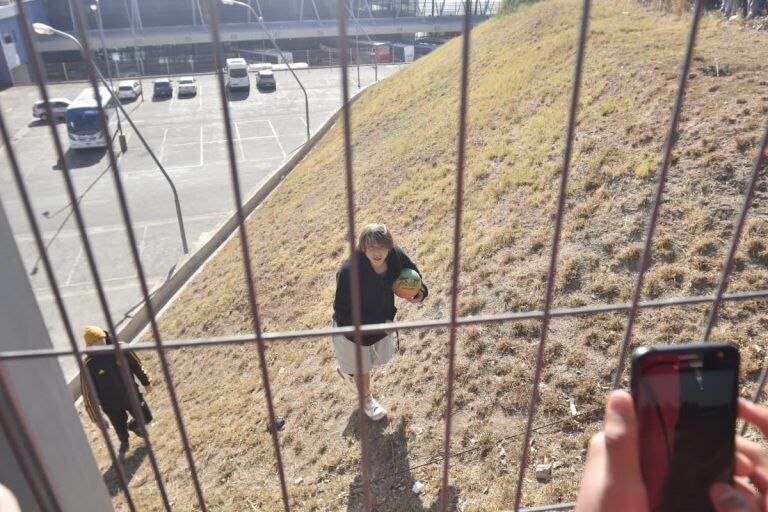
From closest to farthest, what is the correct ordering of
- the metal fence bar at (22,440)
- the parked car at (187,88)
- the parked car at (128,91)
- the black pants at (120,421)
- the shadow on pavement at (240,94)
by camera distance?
the metal fence bar at (22,440) < the black pants at (120,421) < the parked car at (128,91) < the shadow on pavement at (240,94) < the parked car at (187,88)

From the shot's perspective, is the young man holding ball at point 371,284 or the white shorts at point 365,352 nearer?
the young man holding ball at point 371,284

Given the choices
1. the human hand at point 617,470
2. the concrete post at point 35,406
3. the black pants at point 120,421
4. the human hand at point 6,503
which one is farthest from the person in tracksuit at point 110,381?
the human hand at point 617,470

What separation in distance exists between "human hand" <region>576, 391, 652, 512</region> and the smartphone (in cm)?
11

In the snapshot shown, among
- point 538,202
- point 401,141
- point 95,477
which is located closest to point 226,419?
point 95,477

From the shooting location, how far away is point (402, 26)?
4556 cm

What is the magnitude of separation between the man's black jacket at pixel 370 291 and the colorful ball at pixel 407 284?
0.04 metres

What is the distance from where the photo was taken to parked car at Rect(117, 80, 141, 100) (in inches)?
1177

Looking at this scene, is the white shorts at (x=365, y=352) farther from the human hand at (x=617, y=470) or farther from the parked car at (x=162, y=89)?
the parked car at (x=162, y=89)

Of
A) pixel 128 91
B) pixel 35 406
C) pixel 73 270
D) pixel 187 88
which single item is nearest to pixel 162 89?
pixel 187 88

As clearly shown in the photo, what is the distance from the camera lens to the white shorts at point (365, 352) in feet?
11.7

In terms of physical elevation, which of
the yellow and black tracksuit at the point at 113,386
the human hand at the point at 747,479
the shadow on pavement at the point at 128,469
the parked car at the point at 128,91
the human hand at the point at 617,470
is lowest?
the parked car at the point at 128,91

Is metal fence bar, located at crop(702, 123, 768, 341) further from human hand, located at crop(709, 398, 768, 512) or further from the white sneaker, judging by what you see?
the white sneaker

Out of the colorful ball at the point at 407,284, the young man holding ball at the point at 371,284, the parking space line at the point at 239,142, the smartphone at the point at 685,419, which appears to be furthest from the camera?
the parking space line at the point at 239,142

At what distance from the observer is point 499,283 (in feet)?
18.0
